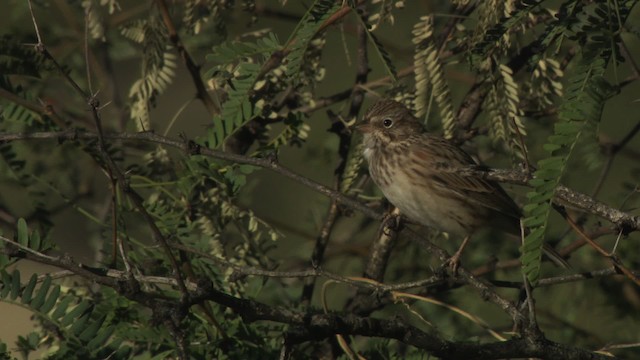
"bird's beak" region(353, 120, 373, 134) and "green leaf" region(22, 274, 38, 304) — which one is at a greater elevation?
"green leaf" region(22, 274, 38, 304)

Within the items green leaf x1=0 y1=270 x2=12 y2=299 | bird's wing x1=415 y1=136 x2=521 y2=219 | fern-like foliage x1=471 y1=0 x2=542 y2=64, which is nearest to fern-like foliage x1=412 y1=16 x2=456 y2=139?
fern-like foliage x1=471 y1=0 x2=542 y2=64

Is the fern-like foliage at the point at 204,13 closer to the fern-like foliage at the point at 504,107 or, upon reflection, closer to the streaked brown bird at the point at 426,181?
the streaked brown bird at the point at 426,181

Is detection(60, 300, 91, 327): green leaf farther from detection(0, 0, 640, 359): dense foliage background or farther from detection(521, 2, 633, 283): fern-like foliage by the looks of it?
detection(521, 2, 633, 283): fern-like foliage

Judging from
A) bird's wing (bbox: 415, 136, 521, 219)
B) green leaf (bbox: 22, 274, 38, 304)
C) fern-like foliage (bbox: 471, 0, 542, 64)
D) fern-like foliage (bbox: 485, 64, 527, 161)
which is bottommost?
bird's wing (bbox: 415, 136, 521, 219)

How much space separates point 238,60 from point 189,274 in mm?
1071

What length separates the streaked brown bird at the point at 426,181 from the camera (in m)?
5.04

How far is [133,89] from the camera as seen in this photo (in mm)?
4535

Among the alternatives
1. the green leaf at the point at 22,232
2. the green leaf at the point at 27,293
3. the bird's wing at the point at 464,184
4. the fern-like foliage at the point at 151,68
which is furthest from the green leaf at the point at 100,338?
the bird's wing at the point at 464,184

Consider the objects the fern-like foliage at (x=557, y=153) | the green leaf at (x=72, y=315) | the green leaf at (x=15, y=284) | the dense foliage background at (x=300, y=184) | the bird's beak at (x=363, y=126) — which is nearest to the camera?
the fern-like foliage at (x=557, y=153)

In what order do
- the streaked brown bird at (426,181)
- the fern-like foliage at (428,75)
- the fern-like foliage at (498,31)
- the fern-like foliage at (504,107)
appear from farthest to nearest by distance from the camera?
the streaked brown bird at (426,181)
the fern-like foliage at (428,75)
the fern-like foliage at (504,107)
the fern-like foliage at (498,31)

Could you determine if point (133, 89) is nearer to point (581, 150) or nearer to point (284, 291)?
point (284, 291)

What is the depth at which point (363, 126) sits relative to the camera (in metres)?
4.98

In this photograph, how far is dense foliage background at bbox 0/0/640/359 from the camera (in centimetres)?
284

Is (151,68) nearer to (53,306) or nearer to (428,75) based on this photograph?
(428,75)
